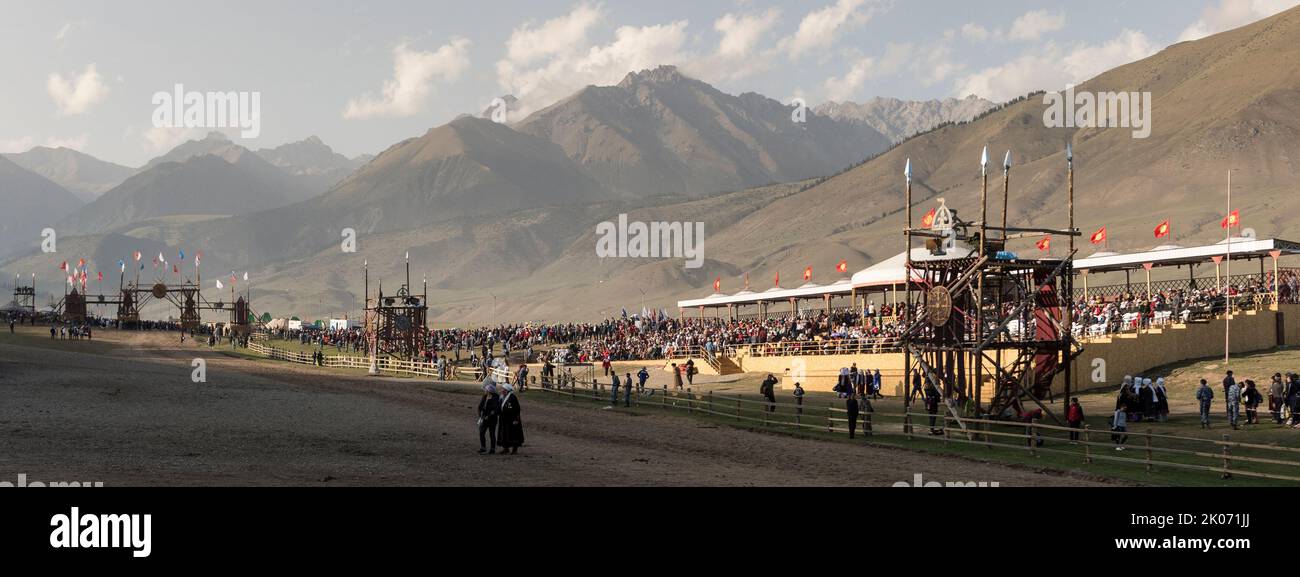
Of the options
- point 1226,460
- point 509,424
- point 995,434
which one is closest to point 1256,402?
point 995,434

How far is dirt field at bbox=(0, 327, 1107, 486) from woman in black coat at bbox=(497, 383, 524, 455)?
1.37 ft

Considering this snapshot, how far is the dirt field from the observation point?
71.7 feet

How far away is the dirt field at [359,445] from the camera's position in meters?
21.8

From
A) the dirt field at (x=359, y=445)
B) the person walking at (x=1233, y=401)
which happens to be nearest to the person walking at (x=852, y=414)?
the dirt field at (x=359, y=445)

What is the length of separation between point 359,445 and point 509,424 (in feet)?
14.5

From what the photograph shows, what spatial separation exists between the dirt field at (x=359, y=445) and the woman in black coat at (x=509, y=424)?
418mm

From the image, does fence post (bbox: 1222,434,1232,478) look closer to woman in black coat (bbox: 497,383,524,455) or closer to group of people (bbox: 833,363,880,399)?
woman in black coat (bbox: 497,383,524,455)

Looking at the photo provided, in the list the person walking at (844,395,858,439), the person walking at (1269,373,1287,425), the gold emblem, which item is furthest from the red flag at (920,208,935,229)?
the person walking at (1269,373,1287,425)

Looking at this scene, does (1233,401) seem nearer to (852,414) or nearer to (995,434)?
(995,434)

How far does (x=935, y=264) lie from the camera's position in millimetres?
32344
